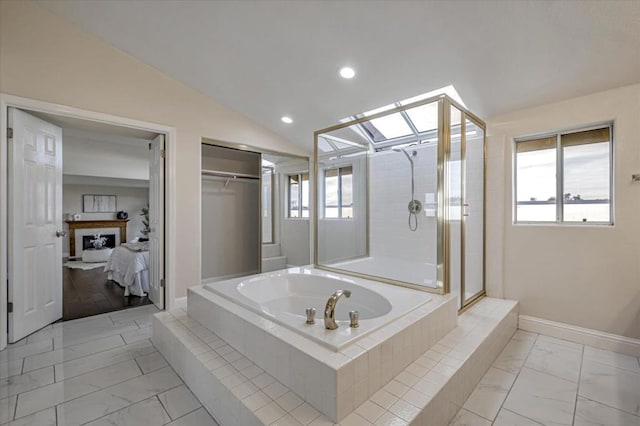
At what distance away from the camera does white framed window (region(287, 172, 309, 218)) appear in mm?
4578

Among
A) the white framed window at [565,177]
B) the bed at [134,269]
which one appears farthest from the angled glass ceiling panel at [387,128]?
the bed at [134,269]

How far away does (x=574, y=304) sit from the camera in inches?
95.7

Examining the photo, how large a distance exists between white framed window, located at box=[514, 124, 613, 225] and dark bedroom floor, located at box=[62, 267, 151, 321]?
4.38 m

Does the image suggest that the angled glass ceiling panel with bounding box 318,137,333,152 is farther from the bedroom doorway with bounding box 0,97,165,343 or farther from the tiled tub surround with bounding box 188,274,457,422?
the tiled tub surround with bounding box 188,274,457,422

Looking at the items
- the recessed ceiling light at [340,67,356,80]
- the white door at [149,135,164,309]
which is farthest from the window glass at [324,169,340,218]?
the white door at [149,135,164,309]

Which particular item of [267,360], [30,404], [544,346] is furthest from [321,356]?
[544,346]

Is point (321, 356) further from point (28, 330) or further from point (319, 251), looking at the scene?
point (28, 330)

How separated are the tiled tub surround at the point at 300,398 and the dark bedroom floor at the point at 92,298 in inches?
58.3

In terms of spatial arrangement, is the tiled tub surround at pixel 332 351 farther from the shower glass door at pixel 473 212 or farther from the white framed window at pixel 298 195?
the white framed window at pixel 298 195

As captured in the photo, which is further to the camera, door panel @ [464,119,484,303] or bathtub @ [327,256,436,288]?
bathtub @ [327,256,436,288]

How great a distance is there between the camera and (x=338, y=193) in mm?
3889

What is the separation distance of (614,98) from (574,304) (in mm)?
1713

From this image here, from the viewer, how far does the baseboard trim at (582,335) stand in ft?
7.20

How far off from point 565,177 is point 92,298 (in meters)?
5.43
